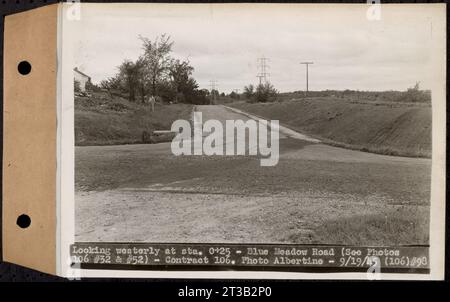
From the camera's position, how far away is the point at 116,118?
2.62 m

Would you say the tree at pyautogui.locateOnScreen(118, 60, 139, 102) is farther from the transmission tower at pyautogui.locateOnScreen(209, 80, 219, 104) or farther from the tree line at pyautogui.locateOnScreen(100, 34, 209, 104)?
the transmission tower at pyautogui.locateOnScreen(209, 80, 219, 104)

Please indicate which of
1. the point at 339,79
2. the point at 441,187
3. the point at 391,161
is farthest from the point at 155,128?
the point at 441,187

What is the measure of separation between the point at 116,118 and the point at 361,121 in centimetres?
125

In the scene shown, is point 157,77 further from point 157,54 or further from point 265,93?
point 265,93

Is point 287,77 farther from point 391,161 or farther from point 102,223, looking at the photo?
point 102,223

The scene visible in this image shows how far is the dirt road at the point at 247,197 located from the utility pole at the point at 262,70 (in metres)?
0.21

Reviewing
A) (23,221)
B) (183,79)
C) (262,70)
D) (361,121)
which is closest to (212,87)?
(183,79)

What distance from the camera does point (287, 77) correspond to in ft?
8.35

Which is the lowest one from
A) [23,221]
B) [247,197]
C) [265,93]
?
[23,221]

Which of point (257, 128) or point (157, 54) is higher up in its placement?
point (157, 54)

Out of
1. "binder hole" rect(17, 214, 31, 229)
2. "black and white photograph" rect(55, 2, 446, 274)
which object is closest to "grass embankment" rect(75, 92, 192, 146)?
"black and white photograph" rect(55, 2, 446, 274)

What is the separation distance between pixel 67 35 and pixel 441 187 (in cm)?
201

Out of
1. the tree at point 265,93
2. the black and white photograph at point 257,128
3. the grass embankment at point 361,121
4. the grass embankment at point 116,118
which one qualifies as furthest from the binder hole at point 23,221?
the tree at point 265,93

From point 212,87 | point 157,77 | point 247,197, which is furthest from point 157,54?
point 247,197
